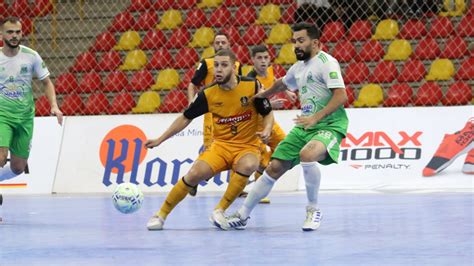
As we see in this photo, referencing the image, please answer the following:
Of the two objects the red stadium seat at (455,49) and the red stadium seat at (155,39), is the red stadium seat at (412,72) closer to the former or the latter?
the red stadium seat at (455,49)

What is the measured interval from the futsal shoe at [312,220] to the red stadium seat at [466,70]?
7.50 meters

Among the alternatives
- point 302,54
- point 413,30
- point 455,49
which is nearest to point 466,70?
point 455,49

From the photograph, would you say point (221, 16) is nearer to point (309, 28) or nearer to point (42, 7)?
point (42, 7)

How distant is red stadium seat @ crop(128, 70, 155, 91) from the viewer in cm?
1633

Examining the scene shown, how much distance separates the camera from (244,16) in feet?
53.8

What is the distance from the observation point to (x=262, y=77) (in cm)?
1111

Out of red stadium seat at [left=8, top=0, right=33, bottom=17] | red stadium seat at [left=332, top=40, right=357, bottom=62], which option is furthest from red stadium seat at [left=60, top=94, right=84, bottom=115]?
red stadium seat at [left=332, top=40, right=357, bottom=62]

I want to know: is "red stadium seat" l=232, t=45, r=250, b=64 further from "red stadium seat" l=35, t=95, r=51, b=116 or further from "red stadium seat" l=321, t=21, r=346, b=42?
"red stadium seat" l=35, t=95, r=51, b=116

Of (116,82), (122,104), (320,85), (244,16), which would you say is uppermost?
(320,85)

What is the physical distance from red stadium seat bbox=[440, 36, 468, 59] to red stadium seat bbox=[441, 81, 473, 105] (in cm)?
76

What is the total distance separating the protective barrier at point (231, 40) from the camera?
14.8 metres

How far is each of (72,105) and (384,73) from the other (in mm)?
5136

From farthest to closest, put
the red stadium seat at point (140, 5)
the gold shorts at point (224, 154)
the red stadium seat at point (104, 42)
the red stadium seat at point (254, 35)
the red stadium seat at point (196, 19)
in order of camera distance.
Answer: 1. the red stadium seat at point (140, 5)
2. the red stadium seat at point (104, 42)
3. the red stadium seat at point (196, 19)
4. the red stadium seat at point (254, 35)
5. the gold shorts at point (224, 154)

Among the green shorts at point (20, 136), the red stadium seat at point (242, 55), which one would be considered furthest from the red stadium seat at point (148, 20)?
the green shorts at point (20, 136)
